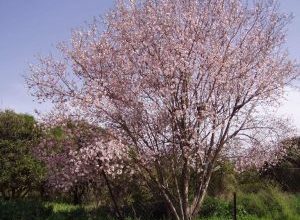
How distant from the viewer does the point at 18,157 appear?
16.3 metres

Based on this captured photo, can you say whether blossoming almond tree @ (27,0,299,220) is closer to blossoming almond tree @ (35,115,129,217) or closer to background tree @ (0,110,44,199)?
blossoming almond tree @ (35,115,129,217)

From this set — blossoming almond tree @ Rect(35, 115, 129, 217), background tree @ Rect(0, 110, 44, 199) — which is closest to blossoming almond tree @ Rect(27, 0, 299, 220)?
blossoming almond tree @ Rect(35, 115, 129, 217)

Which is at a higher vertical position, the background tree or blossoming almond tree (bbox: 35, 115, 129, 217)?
the background tree

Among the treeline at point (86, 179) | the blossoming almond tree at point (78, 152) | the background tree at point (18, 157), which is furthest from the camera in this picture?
the background tree at point (18, 157)

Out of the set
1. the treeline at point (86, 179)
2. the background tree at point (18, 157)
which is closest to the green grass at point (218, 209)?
the treeline at point (86, 179)

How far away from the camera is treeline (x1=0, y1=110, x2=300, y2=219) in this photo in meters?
9.95

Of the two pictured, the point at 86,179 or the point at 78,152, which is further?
the point at 86,179

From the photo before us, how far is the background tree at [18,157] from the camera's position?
16.2 meters

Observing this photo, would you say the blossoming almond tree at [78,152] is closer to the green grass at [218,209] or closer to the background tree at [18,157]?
the green grass at [218,209]

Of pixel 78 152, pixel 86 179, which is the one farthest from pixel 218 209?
pixel 78 152

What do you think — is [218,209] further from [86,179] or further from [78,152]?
[78,152]

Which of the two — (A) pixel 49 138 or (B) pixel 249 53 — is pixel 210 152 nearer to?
(B) pixel 249 53

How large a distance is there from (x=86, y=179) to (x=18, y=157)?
577cm

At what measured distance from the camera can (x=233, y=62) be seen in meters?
9.21
